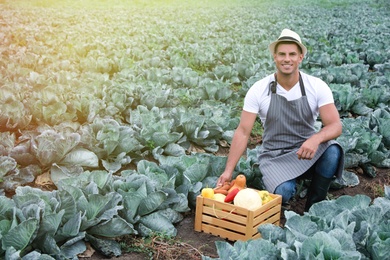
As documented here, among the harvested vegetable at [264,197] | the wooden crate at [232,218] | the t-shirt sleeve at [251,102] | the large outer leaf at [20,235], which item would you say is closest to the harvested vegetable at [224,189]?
the wooden crate at [232,218]

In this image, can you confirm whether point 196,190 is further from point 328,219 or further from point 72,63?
point 72,63

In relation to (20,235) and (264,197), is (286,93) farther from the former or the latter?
(20,235)

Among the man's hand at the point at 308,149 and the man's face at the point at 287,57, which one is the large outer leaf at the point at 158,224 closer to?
the man's hand at the point at 308,149

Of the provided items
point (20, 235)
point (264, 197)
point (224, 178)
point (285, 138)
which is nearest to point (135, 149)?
point (224, 178)

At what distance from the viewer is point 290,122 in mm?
4805

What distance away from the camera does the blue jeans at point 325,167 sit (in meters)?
4.68

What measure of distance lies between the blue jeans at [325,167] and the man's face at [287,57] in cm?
76

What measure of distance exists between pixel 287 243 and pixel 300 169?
132 centimetres

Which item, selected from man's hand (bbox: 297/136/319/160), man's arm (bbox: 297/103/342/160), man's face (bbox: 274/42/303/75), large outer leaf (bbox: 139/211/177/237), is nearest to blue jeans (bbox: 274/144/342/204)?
man's arm (bbox: 297/103/342/160)

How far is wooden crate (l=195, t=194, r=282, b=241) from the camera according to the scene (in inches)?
165

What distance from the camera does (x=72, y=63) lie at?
1073 centimetres

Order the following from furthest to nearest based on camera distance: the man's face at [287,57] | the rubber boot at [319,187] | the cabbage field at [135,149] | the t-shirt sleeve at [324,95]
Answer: the rubber boot at [319,187], the t-shirt sleeve at [324,95], the man's face at [287,57], the cabbage field at [135,149]

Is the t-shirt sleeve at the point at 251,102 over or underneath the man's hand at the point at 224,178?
over

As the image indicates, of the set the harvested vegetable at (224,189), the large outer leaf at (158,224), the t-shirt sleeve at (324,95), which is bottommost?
the large outer leaf at (158,224)
